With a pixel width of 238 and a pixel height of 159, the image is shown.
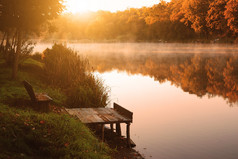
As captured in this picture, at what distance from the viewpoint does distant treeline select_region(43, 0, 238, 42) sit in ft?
152

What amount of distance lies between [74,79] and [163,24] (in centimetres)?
6236

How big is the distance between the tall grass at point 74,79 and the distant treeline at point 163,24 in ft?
5.09

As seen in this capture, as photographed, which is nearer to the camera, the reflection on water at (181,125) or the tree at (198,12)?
the reflection on water at (181,125)

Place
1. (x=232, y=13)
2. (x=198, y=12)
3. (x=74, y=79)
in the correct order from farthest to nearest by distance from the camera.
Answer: (x=198, y=12)
(x=232, y=13)
(x=74, y=79)

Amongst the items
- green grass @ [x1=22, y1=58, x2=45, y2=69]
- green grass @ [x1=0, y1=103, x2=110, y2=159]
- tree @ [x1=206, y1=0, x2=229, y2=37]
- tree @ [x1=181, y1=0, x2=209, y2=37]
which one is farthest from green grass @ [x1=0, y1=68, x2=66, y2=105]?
tree @ [x1=181, y1=0, x2=209, y2=37]

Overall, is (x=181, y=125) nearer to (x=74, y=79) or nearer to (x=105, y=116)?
(x=105, y=116)

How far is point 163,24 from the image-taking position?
7500cm

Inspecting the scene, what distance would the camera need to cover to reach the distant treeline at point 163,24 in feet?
152

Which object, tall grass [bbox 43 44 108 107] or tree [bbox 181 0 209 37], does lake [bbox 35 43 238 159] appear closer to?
tall grass [bbox 43 44 108 107]

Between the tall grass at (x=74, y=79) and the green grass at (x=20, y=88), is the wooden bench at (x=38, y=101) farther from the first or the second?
the tall grass at (x=74, y=79)

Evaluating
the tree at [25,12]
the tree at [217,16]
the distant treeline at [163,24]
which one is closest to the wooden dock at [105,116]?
the tree at [25,12]

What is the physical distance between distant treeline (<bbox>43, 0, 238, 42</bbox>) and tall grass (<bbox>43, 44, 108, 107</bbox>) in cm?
155

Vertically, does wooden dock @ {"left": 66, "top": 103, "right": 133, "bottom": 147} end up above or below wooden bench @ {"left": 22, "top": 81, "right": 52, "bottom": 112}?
below

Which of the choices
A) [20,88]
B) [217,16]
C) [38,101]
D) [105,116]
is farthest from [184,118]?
[217,16]
